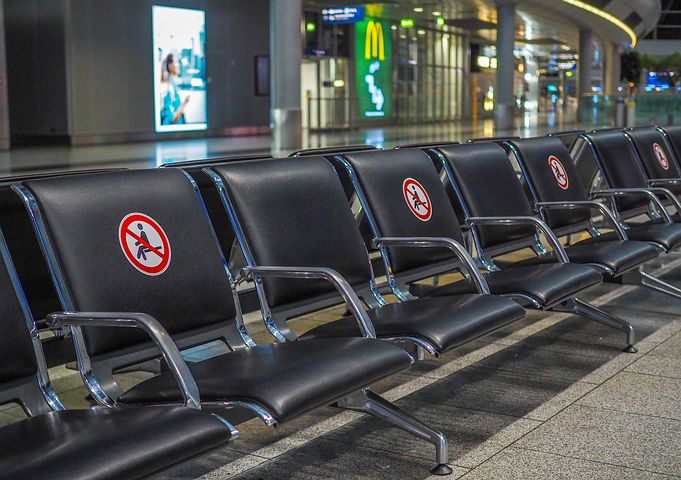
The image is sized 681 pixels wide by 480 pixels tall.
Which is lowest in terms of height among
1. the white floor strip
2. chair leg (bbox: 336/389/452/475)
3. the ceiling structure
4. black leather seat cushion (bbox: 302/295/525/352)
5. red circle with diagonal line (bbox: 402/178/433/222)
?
the white floor strip

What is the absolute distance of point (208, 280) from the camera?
112 inches

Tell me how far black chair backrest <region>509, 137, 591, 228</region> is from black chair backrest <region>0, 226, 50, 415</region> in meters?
2.84

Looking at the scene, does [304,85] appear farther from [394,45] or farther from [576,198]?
[576,198]

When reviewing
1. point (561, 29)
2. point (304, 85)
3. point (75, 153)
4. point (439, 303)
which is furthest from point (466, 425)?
point (561, 29)

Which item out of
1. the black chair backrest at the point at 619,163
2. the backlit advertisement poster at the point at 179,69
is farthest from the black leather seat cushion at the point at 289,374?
the backlit advertisement poster at the point at 179,69

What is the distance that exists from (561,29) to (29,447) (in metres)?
34.1

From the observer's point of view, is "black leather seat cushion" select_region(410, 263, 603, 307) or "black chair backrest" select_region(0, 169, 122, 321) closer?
"black chair backrest" select_region(0, 169, 122, 321)

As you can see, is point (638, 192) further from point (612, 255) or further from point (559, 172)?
point (612, 255)

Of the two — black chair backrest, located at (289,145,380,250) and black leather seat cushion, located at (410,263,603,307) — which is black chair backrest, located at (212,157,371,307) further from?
black chair backrest, located at (289,145,380,250)

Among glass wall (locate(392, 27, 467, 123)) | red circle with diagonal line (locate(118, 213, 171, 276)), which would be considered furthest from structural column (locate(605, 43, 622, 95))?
red circle with diagonal line (locate(118, 213, 171, 276))

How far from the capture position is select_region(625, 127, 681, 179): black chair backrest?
5.96 meters

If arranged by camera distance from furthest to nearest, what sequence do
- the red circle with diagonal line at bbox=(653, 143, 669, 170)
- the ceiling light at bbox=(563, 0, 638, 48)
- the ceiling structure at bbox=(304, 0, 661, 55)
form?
1. the ceiling light at bbox=(563, 0, 638, 48)
2. the ceiling structure at bbox=(304, 0, 661, 55)
3. the red circle with diagonal line at bbox=(653, 143, 669, 170)

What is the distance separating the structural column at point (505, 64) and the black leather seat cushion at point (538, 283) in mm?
19865

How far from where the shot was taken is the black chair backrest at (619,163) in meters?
5.43
